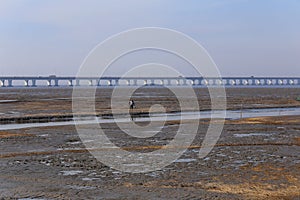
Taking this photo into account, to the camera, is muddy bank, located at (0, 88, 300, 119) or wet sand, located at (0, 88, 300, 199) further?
muddy bank, located at (0, 88, 300, 119)

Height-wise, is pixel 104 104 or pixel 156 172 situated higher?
pixel 156 172

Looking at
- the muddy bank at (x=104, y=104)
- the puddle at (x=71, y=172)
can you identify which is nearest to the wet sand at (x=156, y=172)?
the puddle at (x=71, y=172)

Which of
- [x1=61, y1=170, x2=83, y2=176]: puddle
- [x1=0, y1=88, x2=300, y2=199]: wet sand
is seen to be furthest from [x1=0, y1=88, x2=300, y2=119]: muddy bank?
[x1=61, y1=170, x2=83, y2=176]: puddle

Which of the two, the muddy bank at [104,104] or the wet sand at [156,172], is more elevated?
the wet sand at [156,172]

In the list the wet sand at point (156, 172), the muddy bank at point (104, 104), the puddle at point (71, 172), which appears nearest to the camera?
the wet sand at point (156, 172)

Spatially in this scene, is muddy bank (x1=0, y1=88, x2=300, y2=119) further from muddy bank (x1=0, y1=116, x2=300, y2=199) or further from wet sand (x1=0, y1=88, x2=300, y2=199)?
muddy bank (x1=0, y1=116, x2=300, y2=199)

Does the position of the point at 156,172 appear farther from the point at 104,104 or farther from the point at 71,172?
the point at 104,104

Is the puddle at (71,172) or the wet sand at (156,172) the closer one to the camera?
the wet sand at (156,172)

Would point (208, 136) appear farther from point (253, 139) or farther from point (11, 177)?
point (11, 177)

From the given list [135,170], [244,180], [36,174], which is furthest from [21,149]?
[244,180]

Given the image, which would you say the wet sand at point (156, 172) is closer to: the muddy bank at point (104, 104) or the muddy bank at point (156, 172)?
the muddy bank at point (156, 172)

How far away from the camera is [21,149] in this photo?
2094 centimetres

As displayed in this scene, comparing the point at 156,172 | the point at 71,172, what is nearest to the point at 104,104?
the point at 71,172

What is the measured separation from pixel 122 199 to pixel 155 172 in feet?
12.1
